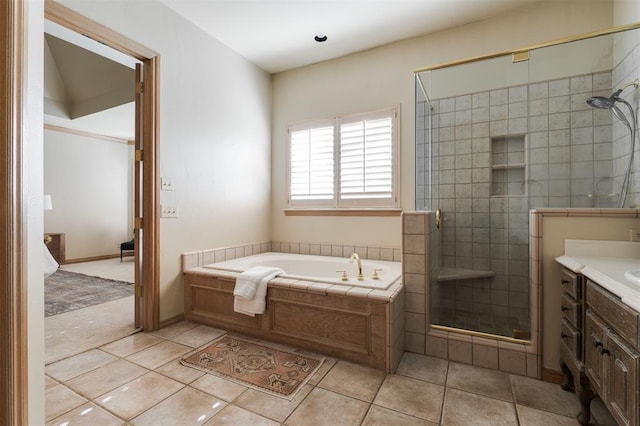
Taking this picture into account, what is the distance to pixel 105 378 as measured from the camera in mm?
1807

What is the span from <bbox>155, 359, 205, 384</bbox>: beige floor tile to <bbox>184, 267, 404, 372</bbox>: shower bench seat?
56 cm

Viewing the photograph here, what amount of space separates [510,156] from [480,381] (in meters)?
1.57

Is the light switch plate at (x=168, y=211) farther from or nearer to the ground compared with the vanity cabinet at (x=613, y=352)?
farther from the ground

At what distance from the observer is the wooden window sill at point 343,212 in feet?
10.2

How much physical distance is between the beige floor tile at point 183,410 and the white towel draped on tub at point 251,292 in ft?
2.29

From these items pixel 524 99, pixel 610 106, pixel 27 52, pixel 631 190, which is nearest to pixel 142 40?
pixel 27 52

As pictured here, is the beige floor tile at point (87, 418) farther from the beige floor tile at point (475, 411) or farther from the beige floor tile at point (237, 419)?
the beige floor tile at point (475, 411)

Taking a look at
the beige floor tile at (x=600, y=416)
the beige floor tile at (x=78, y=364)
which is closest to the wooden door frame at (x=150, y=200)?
the beige floor tile at (x=78, y=364)

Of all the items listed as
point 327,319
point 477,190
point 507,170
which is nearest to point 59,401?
point 327,319

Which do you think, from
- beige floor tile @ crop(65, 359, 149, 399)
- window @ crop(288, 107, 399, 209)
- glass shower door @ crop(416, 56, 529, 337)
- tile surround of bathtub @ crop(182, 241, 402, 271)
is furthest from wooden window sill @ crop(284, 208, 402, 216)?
beige floor tile @ crop(65, 359, 149, 399)

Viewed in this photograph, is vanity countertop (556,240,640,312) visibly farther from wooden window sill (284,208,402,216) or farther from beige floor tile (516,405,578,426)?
wooden window sill (284,208,402,216)

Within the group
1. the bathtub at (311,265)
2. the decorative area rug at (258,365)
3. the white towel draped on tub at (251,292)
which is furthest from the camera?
the bathtub at (311,265)

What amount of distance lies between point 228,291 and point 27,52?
1951 millimetres

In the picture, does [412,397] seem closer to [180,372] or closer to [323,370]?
[323,370]
